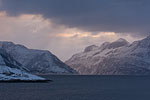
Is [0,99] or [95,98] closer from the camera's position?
[0,99]

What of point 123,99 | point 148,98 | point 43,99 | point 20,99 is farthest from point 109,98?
point 20,99

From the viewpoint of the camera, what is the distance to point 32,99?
5335 inches

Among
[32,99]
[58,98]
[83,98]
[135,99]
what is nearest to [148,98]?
[135,99]

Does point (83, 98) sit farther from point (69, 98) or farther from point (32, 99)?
point (32, 99)

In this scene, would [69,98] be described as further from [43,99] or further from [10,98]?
[10,98]

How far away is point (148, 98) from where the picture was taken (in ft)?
485

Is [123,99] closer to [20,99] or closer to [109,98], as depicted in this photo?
[109,98]

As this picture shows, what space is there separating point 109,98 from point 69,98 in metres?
18.4

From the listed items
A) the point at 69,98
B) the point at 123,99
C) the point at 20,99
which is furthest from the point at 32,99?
the point at 123,99

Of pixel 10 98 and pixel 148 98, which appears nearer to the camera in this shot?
pixel 10 98

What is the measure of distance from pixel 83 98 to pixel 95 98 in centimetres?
556

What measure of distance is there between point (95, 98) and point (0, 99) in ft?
135

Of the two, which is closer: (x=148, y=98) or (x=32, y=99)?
(x=32, y=99)

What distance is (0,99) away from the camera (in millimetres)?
132625
